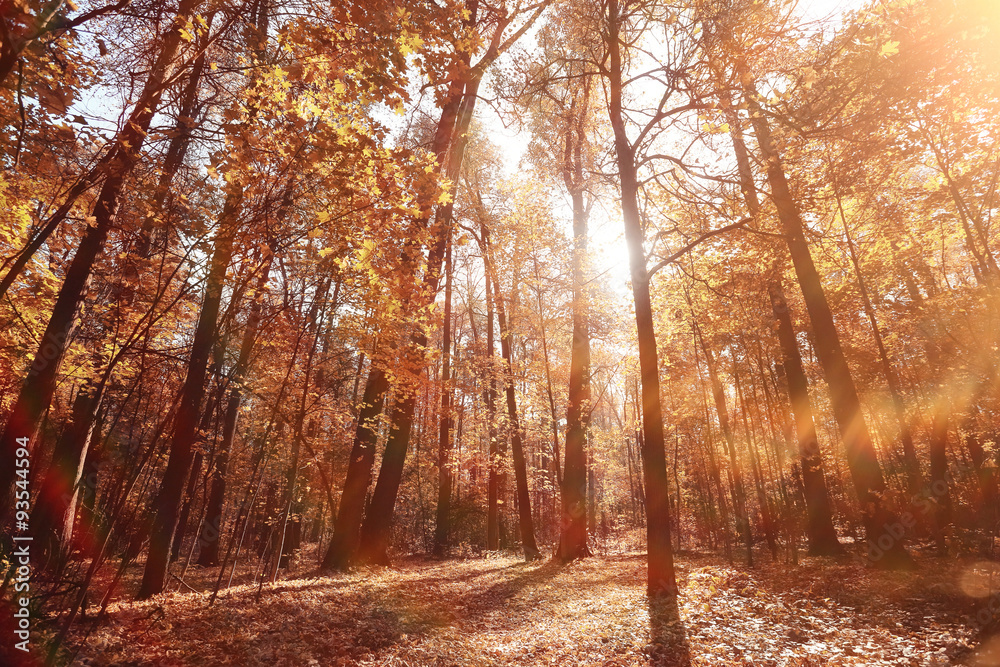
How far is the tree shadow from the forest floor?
0.02 m

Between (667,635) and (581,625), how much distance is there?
1.22 meters

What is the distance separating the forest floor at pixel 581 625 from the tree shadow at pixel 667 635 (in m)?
0.02

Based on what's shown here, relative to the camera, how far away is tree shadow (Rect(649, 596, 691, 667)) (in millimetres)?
4754

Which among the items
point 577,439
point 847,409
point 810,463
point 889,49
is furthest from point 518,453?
point 889,49

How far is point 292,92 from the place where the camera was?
6379 millimetres

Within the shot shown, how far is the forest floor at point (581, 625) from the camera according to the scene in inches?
183

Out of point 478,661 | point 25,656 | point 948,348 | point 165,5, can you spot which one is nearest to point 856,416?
point 948,348

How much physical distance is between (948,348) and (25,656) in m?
17.8

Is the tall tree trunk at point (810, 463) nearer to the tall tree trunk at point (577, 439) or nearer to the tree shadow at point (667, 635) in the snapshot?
the tall tree trunk at point (577, 439)

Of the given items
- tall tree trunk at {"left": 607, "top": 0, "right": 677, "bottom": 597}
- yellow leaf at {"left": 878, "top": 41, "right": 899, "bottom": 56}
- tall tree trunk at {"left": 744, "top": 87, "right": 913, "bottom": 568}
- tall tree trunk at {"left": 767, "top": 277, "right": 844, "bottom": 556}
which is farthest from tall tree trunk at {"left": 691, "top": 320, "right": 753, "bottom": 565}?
yellow leaf at {"left": 878, "top": 41, "right": 899, "bottom": 56}

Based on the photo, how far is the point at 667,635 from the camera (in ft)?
17.7

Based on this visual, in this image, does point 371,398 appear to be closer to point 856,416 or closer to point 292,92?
point 292,92

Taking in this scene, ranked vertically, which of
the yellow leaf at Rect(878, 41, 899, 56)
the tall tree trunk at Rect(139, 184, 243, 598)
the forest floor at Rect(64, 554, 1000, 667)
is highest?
the yellow leaf at Rect(878, 41, 899, 56)

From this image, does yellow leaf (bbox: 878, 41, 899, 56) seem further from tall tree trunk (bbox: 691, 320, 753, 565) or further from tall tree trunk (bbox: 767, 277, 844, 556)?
tall tree trunk (bbox: 691, 320, 753, 565)
